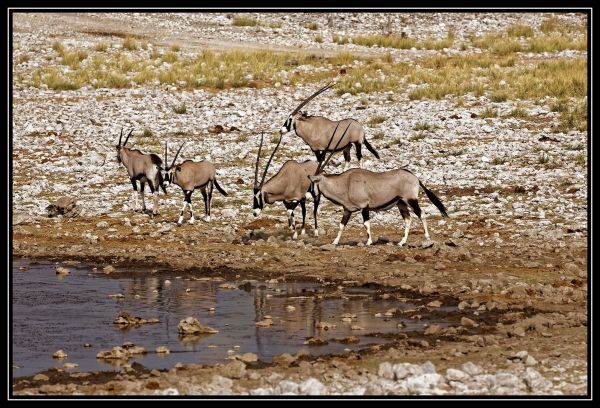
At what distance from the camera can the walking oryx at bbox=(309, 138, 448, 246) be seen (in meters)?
14.7

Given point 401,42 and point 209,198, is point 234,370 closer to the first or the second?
point 209,198

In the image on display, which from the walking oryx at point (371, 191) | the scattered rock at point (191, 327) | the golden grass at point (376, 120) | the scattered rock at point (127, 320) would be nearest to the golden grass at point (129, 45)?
the golden grass at point (376, 120)

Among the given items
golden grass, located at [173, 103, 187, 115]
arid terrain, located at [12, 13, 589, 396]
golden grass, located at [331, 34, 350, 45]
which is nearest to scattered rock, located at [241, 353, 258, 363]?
arid terrain, located at [12, 13, 589, 396]

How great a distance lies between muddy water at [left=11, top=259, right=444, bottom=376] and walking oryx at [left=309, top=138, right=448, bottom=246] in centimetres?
253

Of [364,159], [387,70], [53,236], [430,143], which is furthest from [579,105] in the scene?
[53,236]

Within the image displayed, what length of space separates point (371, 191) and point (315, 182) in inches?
38.5

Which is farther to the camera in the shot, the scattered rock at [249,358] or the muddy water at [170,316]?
the muddy water at [170,316]

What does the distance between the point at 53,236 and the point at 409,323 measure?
26.5 ft

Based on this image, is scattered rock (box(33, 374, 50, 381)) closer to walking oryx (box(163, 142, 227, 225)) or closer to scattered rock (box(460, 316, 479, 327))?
scattered rock (box(460, 316, 479, 327))

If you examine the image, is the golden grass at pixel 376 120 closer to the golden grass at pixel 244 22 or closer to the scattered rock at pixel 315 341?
the scattered rock at pixel 315 341

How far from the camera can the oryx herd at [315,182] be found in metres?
14.8

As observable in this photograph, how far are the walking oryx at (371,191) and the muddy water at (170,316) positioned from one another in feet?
8.29

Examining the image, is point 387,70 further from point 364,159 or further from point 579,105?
point 364,159

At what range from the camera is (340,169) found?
2039 centimetres
